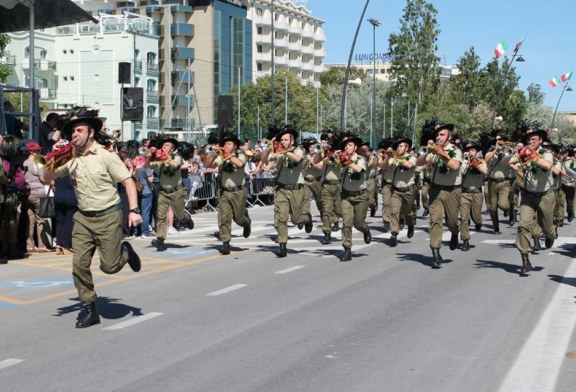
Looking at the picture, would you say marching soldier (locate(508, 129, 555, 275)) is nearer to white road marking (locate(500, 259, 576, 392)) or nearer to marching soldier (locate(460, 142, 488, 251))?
white road marking (locate(500, 259, 576, 392))

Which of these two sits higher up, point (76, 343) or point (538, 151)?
point (538, 151)

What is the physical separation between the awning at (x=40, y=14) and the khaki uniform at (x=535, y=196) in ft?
35.1

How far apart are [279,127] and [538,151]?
485 cm

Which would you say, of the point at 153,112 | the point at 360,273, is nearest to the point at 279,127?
the point at 360,273

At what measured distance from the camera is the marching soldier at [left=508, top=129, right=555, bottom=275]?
42.9 ft

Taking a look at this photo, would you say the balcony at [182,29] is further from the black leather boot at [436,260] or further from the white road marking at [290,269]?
the black leather boot at [436,260]

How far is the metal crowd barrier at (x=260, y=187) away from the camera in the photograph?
30.0 metres

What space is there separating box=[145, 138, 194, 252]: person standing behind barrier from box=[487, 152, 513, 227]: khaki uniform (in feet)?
26.0

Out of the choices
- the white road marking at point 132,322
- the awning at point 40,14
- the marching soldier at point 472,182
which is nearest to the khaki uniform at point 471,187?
the marching soldier at point 472,182

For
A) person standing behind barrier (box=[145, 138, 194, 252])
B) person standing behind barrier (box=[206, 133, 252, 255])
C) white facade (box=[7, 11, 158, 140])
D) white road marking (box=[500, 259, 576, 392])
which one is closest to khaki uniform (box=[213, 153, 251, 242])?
person standing behind barrier (box=[206, 133, 252, 255])

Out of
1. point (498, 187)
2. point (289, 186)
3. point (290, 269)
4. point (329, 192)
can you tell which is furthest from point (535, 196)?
point (498, 187)

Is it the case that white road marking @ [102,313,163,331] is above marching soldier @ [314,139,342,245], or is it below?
below

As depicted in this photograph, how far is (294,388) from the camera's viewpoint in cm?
676

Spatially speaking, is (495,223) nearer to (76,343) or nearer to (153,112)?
(76,343)
